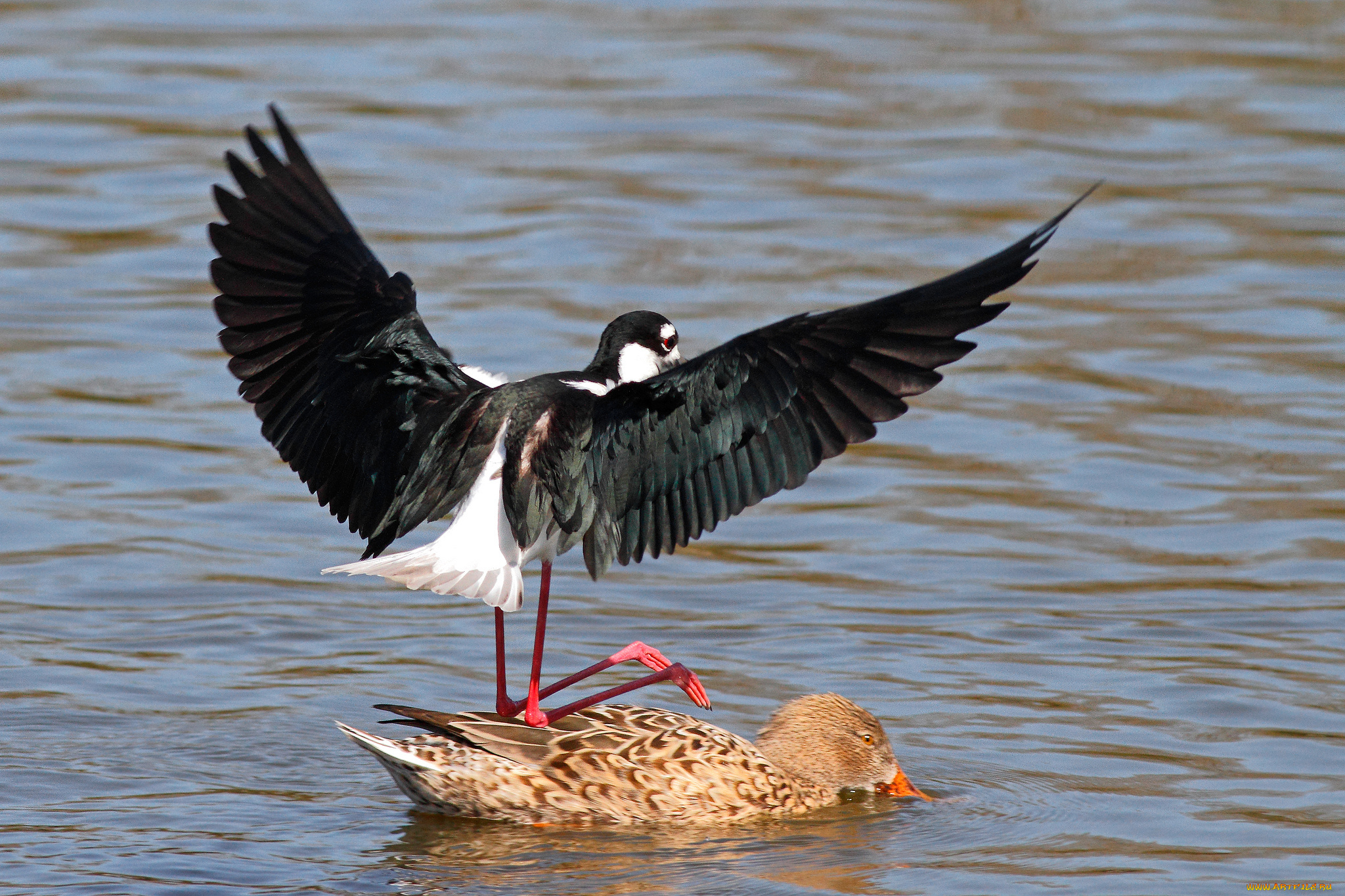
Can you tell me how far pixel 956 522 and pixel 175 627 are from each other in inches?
152

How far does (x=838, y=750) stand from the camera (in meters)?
7.53

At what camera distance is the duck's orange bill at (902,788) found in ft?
24.4

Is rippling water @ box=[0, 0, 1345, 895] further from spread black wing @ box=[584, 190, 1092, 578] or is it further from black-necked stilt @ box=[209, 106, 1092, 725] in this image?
spread black wing @ box=[584, 190, 1092, 578]

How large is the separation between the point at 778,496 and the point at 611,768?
4.10m

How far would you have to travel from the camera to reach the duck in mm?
7137

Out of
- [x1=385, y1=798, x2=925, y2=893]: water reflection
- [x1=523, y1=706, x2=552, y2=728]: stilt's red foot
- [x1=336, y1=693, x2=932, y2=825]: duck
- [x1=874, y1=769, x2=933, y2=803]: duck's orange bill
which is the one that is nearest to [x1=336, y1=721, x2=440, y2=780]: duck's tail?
[x1=336, y1=693, x2=932, y2=825]: duck

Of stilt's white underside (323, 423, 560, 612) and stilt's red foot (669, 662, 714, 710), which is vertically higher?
stilt's white underside (323, 423, 560, 612)

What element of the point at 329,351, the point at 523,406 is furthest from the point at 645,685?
the point at 329,351

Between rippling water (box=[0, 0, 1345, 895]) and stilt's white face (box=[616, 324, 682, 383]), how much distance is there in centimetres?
159

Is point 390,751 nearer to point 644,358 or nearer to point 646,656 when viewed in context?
point 646,656

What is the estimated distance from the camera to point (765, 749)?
7641mm

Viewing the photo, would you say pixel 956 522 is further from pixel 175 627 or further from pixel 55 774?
pixel 55 774

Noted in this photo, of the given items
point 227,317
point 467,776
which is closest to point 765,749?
point 467,776

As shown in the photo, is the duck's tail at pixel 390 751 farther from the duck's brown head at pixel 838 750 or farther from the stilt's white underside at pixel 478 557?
the duck's brown head at pixel 838 750
